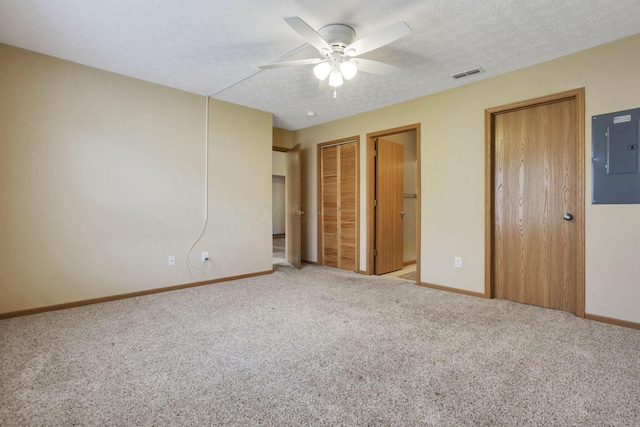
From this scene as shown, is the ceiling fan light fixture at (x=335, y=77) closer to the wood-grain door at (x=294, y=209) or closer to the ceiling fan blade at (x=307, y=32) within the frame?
the ceiling fan blade at (x=307, y=32)

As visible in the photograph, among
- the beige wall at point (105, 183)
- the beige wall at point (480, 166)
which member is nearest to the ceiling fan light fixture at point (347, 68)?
the beige wall at point (480, 166)

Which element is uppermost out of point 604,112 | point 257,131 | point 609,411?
point 257,131

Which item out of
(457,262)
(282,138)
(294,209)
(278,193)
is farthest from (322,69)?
(278,193)

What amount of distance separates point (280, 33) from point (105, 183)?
238 centimetres

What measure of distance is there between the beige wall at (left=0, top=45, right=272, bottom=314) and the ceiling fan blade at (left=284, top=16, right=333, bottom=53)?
7.34ft

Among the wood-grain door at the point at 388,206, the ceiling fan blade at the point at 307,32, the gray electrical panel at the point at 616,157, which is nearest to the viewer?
the ceiling fan blade at the point at 307,32

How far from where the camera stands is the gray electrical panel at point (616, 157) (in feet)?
7.97

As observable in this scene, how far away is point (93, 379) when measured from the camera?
1.70 m

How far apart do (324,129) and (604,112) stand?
3493 mm

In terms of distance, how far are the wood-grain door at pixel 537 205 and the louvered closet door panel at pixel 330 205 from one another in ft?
7.77

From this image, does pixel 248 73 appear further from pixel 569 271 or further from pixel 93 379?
pixel 569 271

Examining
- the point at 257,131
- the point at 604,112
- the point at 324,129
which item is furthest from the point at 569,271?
the point at 257,131

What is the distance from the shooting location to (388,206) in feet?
15.1

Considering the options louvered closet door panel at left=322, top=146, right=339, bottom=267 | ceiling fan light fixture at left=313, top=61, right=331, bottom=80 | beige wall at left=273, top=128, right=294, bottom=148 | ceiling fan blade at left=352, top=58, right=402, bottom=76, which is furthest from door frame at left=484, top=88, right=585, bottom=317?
beige wall at left=273, top=128, right=294, bottom=148
